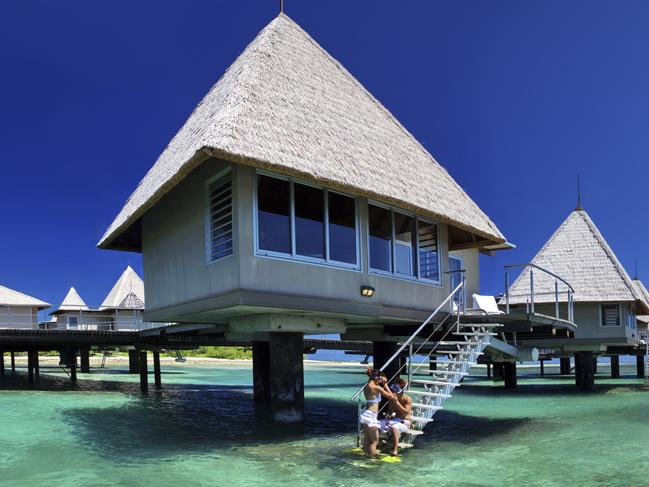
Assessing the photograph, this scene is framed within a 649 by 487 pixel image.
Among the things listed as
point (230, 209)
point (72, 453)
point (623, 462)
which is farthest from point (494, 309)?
point (72, 453)

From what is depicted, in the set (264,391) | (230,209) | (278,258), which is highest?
(230,209)

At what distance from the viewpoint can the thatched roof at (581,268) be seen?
1060 inches

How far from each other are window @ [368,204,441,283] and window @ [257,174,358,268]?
0.76m

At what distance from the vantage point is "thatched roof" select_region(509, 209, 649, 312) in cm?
2692

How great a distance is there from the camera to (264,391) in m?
22.8

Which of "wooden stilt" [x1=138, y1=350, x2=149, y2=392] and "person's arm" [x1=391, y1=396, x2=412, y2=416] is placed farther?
"wooden stilt" [x1=138, y1=350, x2=149, y2=392]

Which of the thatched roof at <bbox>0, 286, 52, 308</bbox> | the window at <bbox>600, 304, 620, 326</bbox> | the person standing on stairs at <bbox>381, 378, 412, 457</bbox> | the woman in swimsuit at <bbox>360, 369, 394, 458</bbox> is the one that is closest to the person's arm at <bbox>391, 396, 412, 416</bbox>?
the person standing on stairs at <bbox>381, 378, 412, 457</bbox>

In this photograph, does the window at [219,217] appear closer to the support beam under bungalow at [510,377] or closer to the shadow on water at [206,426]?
the shadow on water at [206,426]

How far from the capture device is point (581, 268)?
28281mm

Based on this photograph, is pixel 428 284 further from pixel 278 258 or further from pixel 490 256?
pixel 490 256

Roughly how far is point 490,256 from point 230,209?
15556 mm

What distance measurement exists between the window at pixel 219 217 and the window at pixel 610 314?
20249 mm

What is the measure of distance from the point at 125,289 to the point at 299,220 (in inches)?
1199

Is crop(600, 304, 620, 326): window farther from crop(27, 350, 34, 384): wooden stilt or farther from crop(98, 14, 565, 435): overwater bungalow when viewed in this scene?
crop(27, 350, 34, 384): wooden stilt
